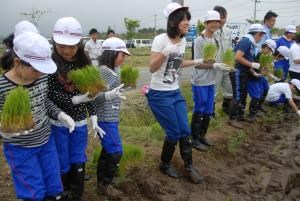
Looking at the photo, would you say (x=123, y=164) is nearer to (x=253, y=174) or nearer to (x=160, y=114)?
Result: (x=160, y=114)

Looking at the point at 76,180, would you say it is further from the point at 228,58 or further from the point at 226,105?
the point at 226,105

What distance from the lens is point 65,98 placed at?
320 cm

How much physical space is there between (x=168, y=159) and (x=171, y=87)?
0.78m

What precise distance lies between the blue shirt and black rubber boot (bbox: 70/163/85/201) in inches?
151

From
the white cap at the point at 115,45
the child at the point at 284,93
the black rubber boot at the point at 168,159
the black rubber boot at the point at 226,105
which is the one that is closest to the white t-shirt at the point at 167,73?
the white cap at the point at 115,45

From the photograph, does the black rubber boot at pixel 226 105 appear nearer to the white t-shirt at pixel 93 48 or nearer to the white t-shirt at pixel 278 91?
the white t-shirt at pixel 278 91

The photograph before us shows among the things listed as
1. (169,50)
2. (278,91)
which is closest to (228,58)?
(169,50)

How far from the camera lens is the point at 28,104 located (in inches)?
103

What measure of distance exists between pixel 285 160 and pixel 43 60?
13.0 ft

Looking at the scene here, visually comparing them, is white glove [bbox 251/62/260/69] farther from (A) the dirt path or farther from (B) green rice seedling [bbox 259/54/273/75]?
(A) the dirt path

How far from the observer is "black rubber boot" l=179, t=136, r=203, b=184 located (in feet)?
13.6

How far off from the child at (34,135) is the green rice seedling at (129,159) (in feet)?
3.96

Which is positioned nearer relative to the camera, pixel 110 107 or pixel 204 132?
pixel 110 107

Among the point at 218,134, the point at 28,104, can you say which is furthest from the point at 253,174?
the point at 28,104
